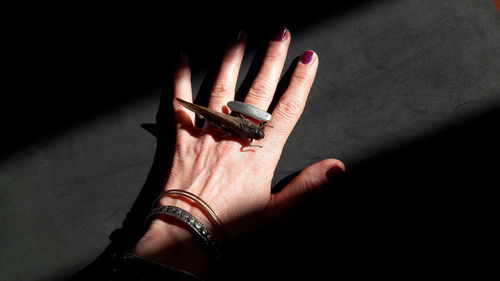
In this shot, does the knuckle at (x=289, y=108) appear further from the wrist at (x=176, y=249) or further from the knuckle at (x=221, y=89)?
the wrist at (x=176, y=249)

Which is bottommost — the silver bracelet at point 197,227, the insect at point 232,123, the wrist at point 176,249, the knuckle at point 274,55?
the wrist at point 176,249

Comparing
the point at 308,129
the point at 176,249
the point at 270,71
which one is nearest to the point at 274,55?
the point at 270,71

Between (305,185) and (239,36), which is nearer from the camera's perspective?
(305,185)

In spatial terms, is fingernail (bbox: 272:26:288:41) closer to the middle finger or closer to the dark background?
the middle finger

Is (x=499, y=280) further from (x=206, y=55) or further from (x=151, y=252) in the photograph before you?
(x=206, y=55)

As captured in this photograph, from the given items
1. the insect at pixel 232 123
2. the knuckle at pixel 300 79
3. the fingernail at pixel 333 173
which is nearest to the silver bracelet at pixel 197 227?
the insect at pixel 232 123

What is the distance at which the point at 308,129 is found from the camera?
1.68m

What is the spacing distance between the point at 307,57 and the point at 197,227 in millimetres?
1018

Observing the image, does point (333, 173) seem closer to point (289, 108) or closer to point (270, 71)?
point (289, 108)

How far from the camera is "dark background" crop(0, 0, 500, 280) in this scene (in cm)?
145

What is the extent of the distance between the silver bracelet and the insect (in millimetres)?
459

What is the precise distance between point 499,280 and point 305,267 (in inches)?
32.5

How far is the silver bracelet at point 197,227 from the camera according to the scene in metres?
1.32

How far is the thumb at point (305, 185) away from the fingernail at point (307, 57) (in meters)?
0.55
